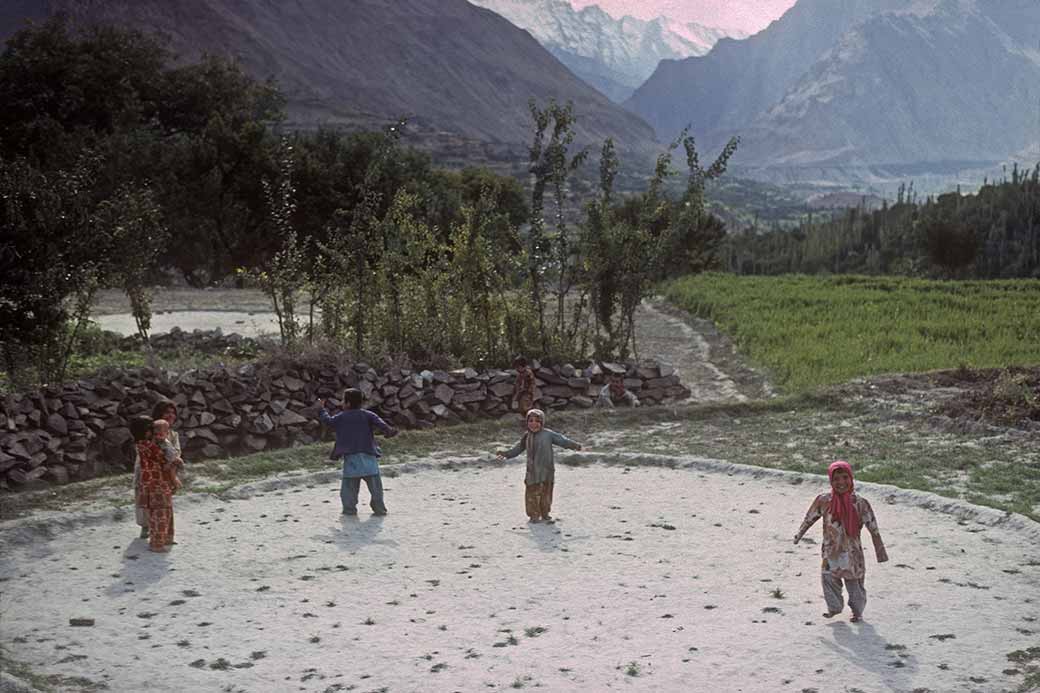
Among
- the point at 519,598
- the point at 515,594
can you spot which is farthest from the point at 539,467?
the point at 519,598

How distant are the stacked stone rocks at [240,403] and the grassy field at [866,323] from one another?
186 inches

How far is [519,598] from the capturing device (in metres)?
10.4

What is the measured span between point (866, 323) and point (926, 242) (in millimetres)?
37714

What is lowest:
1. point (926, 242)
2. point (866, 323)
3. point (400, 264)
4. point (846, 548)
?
point (846, 548)

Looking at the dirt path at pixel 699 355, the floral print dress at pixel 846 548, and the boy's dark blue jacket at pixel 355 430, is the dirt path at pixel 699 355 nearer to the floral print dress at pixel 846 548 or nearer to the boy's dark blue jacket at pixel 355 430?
the boy's dark blue jacket at pixel 355 430

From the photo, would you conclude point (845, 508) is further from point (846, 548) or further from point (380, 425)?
point (380, 425)

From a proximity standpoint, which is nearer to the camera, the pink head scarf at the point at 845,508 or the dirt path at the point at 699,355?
the pink head scarf at the point at 845,508

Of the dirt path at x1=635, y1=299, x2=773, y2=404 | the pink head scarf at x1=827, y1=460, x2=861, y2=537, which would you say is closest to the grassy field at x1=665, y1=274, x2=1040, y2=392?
the dirt path at x1=635, y1=299, x2=773, y2=404

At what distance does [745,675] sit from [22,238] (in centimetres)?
1224

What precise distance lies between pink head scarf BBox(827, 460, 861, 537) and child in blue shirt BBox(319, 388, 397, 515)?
204 inches

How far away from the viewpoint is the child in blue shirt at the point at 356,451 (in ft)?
43.7

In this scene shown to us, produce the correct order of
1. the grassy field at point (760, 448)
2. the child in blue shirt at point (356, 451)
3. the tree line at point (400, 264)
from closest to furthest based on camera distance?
the child in blue shirt at point (356, 451) < the grassy field at point (760, 448) < the tree line at point (400, 264)

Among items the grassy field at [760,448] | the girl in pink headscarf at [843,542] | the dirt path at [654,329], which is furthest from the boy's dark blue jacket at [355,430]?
the dirt path at [654,329]

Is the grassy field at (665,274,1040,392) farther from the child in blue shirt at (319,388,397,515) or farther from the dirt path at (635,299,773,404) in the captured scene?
the child in blue shirt at (319,388,397,515)
